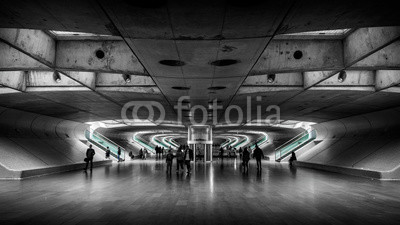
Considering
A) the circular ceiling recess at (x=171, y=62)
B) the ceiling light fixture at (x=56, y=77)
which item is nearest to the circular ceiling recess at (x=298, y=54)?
the circular ceiling recess at (x=171, y=62)

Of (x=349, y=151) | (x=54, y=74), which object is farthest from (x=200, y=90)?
(x=349, y=151)

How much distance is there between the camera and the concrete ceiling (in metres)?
5.34

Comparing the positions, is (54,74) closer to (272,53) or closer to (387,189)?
(272,53)

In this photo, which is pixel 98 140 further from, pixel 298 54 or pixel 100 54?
pixel 298 54

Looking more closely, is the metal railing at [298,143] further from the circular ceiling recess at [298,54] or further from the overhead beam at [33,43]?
the overhead beam at [33,43]

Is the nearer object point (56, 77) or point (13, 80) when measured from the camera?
point (13, 80)

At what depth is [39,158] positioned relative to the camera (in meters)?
18.0

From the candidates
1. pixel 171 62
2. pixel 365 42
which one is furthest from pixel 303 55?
pixel 171 62

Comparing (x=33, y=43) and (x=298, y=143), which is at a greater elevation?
(x=33, y=43)

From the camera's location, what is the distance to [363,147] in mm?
19922

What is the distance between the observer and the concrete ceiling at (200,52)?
5344 mm

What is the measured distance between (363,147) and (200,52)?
16994 mm

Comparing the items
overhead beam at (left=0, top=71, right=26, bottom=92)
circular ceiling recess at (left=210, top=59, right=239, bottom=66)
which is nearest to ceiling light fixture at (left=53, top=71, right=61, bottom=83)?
overhead beam at (left=0, top=71, right=26, bottom=92)

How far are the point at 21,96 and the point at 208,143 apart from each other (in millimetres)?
20473
